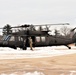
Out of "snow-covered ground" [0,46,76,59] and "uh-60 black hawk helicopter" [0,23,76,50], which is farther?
"uh-60 black hawk helicopter" [0,23,76,50]

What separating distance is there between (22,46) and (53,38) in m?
3.92

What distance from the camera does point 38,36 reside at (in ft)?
104

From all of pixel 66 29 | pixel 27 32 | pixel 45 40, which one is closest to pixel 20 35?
pixel 27 32

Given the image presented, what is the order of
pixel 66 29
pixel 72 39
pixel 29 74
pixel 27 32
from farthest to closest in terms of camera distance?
pixel 66 29
pixel 72 39
pixel 27 32
pixel 29 74

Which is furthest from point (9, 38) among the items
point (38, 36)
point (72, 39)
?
point (72, 39)

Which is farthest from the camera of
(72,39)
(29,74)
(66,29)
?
(66,29)

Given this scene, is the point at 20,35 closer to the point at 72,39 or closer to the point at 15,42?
the point at 15,42

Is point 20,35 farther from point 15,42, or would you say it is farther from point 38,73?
point 38,73

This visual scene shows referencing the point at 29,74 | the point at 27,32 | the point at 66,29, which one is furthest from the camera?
the point at 66,29

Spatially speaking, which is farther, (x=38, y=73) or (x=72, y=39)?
(x=72, y=39)

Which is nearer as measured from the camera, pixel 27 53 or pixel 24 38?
pixel 27 53

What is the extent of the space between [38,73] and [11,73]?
3.70 ft

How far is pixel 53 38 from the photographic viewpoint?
32.8 metres

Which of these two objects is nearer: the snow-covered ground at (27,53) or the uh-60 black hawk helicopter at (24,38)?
the snow-covered ground at (27,53)
